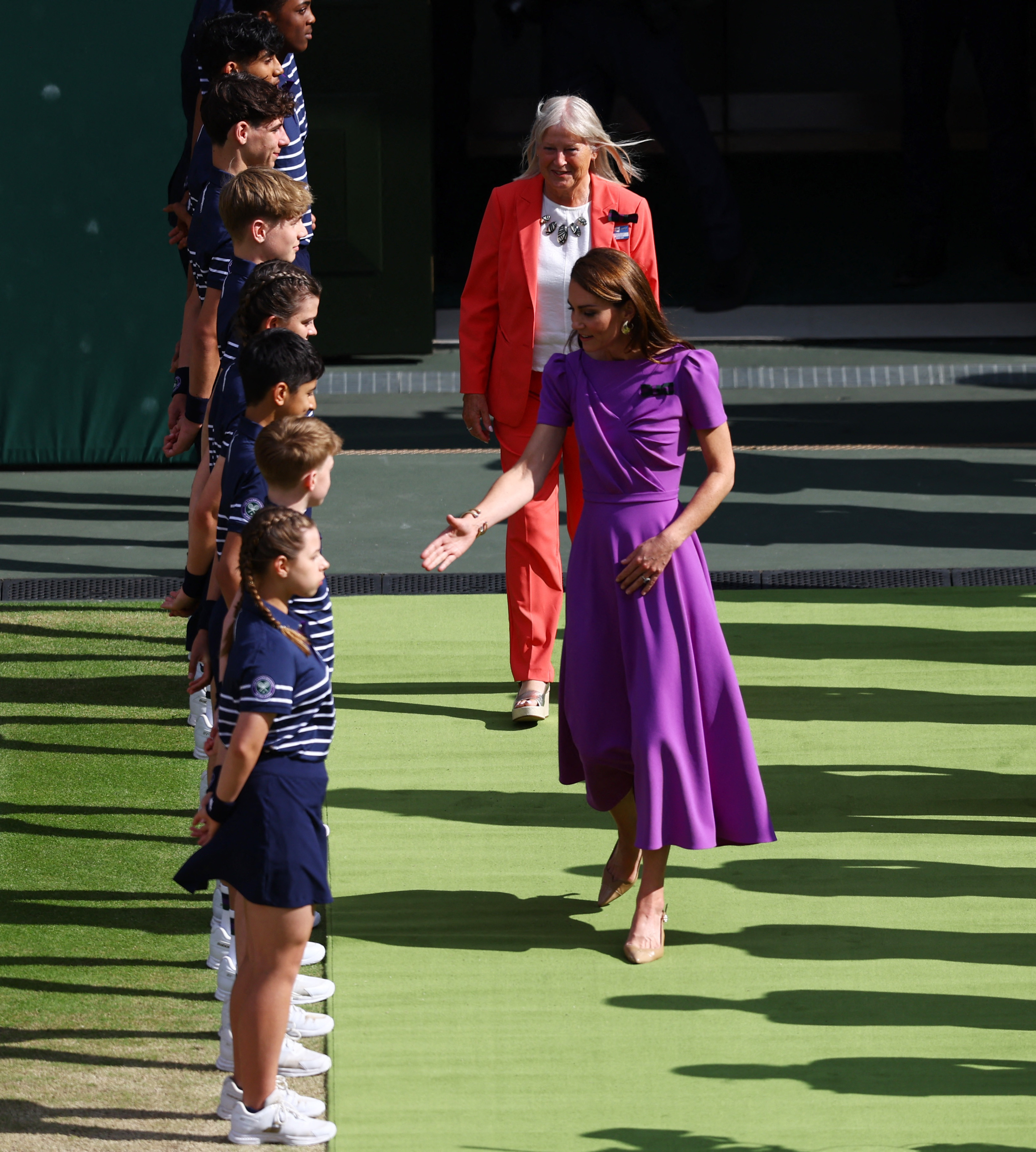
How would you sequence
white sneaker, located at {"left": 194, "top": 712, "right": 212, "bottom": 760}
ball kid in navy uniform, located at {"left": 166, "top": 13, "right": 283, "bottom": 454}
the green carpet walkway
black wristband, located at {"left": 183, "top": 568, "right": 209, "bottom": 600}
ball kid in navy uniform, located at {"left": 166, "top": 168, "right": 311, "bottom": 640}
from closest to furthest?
the green carpet walkway, ball kid in navy uniform, located at {"left": 166, "top": 168, "right": 311, "bottom": 640}, black wristband, located at {"left": 183, "top": 568, "right": 209, "bottom": 600}, white sneaker, located at {"left": 194, "top": 712, "right": 212, "bottom": 760}, ball kid in navy uniform, located at {"left": 166, "top": 13, "right": 283, "bottom": 454}

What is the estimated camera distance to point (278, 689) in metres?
3.30

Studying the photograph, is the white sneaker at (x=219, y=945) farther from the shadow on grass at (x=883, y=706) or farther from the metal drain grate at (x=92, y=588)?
→ the metal drain grate at (x=92, y=588)

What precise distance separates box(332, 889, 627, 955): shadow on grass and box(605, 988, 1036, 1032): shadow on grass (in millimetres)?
308

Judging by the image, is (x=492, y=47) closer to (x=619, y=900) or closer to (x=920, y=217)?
(x=920, y=217)

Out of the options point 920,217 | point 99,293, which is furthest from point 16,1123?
point 920,217

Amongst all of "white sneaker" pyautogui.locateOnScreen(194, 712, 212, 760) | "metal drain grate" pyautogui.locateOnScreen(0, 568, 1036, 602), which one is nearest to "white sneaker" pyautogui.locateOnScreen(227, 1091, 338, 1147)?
"white sneaker" pyautogui.locateOnScreen(194, 712, 212, 760)

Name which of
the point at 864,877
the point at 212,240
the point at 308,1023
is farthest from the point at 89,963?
the point at 212,240

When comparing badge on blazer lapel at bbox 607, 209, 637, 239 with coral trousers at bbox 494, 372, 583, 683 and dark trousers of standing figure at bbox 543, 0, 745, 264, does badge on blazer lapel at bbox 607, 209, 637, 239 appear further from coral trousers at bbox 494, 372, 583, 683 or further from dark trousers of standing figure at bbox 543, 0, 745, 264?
dark trousers of standing figure at bbox 543, 0, 745, 264

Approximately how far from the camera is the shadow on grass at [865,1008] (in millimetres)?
3949

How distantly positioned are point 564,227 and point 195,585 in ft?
5.18

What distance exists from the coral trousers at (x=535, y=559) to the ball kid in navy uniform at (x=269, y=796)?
2.46 meters

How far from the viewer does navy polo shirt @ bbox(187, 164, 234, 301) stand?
16.8ft

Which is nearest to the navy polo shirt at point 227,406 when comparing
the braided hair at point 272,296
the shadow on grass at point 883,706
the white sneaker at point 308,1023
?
the braided hair at point 272,296

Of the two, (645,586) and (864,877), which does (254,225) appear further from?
(864,877)
